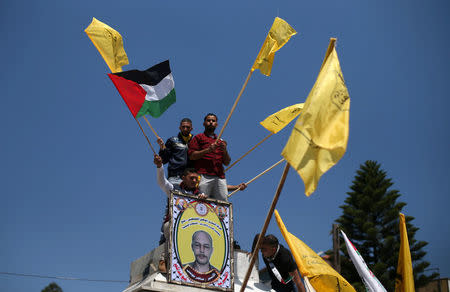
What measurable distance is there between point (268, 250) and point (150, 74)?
3933mm

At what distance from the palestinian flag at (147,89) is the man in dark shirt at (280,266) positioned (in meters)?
3.01

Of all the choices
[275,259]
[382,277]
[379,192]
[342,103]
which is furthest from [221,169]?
[379,192]

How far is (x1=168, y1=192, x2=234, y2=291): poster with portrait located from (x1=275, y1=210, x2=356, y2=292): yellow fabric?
1.02m

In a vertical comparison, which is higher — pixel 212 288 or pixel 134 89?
pixel 134 89

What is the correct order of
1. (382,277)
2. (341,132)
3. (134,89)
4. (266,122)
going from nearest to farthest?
(341,132) < (134,89) < (266,122) < (382,277)

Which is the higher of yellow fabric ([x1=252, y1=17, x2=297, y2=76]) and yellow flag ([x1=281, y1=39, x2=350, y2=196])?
yellow fabric ([x1=252, y1=17, x2=297, y2=76])

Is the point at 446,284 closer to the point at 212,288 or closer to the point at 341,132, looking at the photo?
the point at 212,288

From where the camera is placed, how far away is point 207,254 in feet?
27.8

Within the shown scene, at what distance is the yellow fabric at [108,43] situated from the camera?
9586mm

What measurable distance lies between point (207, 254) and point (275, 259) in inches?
55.6

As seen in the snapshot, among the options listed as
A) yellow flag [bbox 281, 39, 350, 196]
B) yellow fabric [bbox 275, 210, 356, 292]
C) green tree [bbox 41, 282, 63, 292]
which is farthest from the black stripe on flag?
green tree [bbox 41, 282, 63, 292]

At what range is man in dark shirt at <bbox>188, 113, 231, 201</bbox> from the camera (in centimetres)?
915

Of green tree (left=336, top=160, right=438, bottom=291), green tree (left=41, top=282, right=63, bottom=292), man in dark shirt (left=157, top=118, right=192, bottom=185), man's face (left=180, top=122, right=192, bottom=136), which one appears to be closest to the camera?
man in dark shirt (left=157, top=118, right=192, bottom=185)

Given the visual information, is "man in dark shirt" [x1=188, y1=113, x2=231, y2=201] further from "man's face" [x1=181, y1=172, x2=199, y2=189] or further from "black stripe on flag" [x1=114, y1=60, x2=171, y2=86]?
"black stripe on flag" [x1=114, y1=60, x2=171, y2=86]
